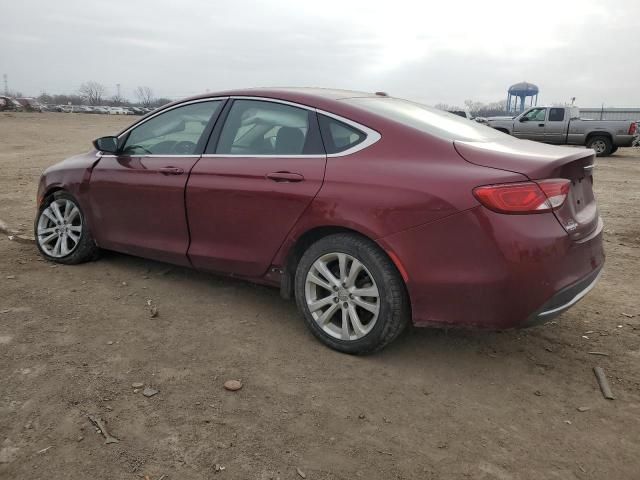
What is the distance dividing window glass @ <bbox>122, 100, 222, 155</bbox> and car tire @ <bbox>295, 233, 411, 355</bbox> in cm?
139

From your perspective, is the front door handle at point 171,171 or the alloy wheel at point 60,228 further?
the alloy wheel at point 60,228

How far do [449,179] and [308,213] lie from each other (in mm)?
885

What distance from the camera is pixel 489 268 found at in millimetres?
2787

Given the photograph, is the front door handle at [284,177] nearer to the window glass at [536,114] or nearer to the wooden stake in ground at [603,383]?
the wooden stake in ground at [603,383]

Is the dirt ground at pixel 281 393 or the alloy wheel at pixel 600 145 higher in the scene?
the alloy wheel at pixel 600 145

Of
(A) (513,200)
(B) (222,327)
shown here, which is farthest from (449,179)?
(B) (222,327)

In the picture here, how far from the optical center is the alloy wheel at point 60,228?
193 inches

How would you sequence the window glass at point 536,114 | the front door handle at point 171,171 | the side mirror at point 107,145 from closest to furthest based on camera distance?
the front door handle at point 171,171
the side mirror at point 107,145
the window glass at point 536,114

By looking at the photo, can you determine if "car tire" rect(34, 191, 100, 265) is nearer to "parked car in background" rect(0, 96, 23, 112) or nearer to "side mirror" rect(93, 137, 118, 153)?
"side mirror" rect(93, 137, 118, 153)

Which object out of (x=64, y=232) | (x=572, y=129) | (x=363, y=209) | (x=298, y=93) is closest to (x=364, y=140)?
(x=363, y=209)

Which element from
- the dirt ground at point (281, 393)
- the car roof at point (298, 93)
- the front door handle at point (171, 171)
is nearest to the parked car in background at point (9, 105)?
the dirt ground at point (281, 393)

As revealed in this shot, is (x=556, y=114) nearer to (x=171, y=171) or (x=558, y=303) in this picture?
(x=171, y=171)

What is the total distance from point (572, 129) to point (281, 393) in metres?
17.9

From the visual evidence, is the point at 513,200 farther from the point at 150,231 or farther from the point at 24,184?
the point at 24,184
